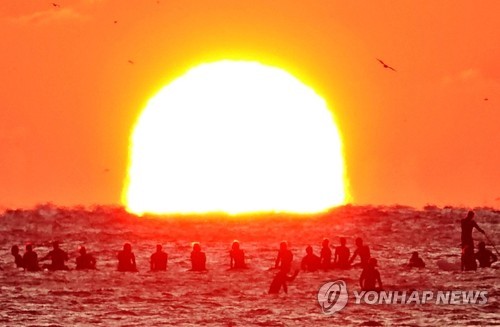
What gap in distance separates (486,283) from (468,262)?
9.78ft

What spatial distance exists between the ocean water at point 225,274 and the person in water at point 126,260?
0.45 metres

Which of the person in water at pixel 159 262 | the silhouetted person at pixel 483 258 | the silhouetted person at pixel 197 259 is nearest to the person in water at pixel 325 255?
the silhouetted person at pixel 197 259

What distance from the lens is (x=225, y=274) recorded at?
55812 mm

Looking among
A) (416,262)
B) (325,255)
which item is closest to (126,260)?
(325,255)

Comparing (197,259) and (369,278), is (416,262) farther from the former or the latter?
(369,278)

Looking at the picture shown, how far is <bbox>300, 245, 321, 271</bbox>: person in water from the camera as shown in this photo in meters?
54.1

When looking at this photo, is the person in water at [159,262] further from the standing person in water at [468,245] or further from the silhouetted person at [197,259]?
the standing person in water at [468,245]

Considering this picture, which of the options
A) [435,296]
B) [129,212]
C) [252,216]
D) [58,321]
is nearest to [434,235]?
[252,216]

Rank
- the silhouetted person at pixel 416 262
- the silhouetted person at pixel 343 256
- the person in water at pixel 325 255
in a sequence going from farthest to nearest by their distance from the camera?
the silhouetted person at pixel 416 262 → the silhouetted person at pixel 343 256 → the person in water at pixel 325 255

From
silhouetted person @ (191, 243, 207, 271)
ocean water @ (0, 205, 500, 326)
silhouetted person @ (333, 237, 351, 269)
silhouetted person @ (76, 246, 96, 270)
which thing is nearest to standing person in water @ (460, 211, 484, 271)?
ocean water @ (0, 205, 500, 326)

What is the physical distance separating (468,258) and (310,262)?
5422mm

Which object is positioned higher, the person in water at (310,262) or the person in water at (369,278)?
the person in water at (310,262)

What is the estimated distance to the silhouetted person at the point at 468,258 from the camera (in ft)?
173

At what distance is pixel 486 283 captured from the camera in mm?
49969
